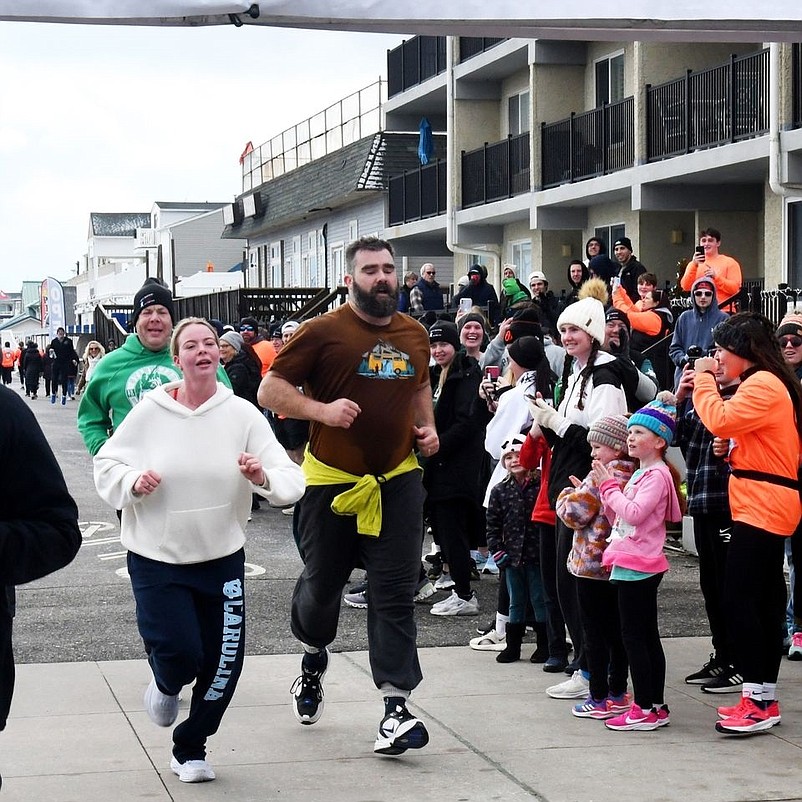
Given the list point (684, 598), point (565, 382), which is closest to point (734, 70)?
point (684, 598)

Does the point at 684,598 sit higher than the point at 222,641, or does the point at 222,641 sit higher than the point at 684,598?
the point at 222,641

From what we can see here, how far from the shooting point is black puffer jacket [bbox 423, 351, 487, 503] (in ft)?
30.6

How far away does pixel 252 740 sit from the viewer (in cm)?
620

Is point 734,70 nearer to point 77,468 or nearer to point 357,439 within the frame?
point 77,468

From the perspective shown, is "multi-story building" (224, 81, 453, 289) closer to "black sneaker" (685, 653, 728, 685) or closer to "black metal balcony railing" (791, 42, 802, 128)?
"black metal balcony railing" (791, 42, 802, 128)

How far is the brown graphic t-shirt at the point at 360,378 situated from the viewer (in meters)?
6.17

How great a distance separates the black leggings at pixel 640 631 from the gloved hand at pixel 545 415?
0.97 metres

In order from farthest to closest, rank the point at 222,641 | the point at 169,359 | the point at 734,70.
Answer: the point at 734,70 < the point at 169,359 < the point at 222,641

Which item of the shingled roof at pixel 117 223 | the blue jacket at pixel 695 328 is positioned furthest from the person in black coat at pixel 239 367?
the shingled roof at pixel 117 223

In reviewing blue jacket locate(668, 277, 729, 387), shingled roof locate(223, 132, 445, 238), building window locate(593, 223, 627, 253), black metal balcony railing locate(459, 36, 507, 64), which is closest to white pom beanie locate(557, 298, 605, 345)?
blue jacket locate(668, 277, 729, 387)

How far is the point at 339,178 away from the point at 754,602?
31.4m

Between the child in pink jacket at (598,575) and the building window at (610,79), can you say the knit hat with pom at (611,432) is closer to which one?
the child in pink jacket at (598,575)

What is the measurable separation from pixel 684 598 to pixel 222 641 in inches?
202

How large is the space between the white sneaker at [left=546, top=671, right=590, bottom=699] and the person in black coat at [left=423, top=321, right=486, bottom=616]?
227cm
